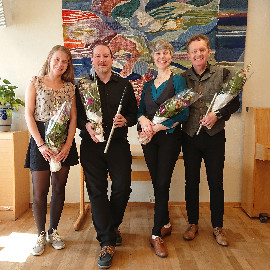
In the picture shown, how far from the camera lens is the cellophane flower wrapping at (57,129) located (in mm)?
2090

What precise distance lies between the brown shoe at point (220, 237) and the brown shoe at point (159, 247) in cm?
49

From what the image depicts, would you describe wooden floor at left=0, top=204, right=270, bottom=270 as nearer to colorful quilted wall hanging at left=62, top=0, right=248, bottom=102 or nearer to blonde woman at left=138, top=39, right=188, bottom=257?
blonde woman at left=138, top=39, right=188, bottom=257

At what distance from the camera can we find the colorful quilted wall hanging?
10.6 ft

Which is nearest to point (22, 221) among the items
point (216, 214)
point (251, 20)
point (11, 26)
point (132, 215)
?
point (132, 215)

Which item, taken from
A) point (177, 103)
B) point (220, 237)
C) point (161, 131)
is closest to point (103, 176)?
point (161, 131)

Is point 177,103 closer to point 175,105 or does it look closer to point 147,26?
point 175,105

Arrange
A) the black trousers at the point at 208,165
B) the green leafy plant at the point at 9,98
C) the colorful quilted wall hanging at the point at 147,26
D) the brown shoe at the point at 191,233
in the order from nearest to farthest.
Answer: the black trousers at the point at 208,165 → the brown shoe at the point at 191,233 → the green leafy plant at the point at 9,98 → the colorful quilted wall hanging at the point at 147,26

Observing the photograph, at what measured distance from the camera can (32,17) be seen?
3.28 metres

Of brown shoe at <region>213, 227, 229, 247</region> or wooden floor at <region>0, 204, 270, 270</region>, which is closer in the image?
wooden floor at <region>0, 204, 270, 270</region>

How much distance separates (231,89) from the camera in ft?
7.32

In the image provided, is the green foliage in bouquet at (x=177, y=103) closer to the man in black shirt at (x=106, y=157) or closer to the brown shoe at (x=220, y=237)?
the man in black shirt at (x=106, y=157)

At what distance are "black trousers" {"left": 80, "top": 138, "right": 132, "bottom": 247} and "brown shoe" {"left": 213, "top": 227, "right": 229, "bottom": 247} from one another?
0.87m

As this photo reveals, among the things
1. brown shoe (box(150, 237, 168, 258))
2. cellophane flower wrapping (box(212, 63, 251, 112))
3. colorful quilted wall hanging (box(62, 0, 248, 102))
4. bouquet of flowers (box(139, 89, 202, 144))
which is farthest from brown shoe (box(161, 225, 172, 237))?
colorful quilted wall hanging (box(62, 0, 248, 102))

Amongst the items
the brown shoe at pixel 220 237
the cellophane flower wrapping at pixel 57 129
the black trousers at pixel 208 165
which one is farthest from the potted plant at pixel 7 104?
the brown shoe at pixel 220 237
